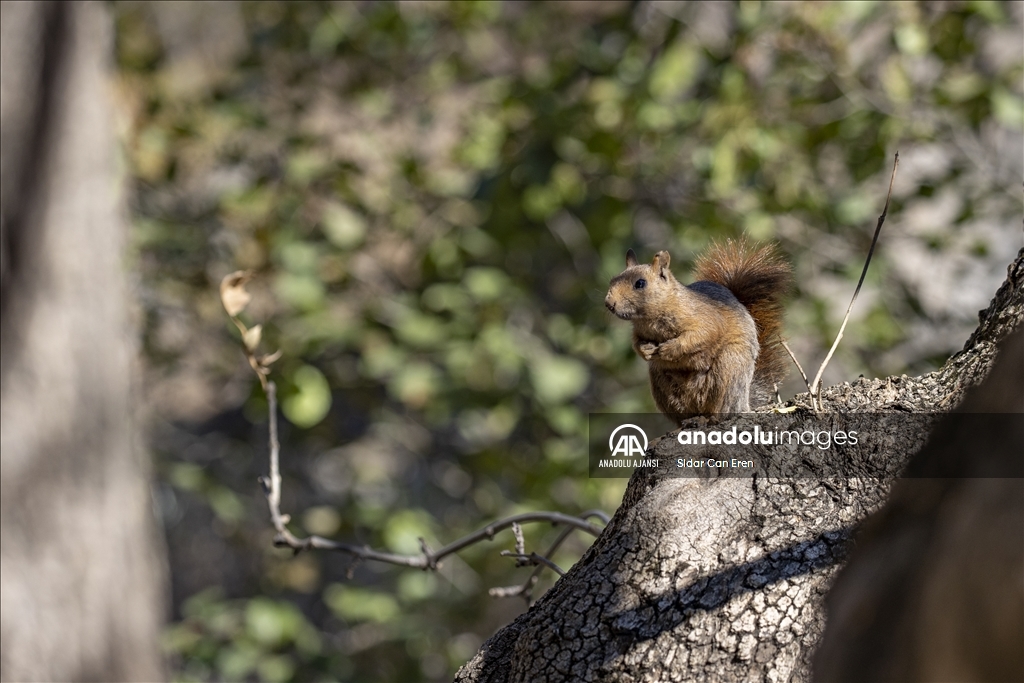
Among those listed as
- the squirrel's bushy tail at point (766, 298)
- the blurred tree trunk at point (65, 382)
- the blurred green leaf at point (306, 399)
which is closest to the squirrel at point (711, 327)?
the squirrel's bushy tail at point (766, 298)

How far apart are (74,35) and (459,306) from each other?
126 cm

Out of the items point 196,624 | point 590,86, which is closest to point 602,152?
point 590,86

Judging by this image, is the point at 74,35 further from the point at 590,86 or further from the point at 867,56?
the point at 867,56

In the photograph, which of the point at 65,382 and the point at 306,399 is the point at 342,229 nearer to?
the point at 306,399

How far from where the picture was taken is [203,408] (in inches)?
187

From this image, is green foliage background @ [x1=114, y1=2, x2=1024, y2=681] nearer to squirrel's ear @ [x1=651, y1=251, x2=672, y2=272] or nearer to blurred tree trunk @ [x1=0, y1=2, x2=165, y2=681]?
blurred tree trunk @ [x1=0, y1=2, x2=165, y2=681]

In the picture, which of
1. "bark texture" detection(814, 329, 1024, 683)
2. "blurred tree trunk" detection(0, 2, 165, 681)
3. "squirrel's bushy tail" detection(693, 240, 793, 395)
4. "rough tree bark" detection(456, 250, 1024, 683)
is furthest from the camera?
"blurred tree trunk" detection(0, 2, 165, 681)

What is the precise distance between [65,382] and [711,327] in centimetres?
183

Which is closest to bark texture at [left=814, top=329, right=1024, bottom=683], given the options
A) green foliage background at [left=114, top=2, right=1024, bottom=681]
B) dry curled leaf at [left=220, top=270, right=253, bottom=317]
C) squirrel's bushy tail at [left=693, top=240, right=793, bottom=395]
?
squirrel's bushy tail at [left=693, top=240, right=793, bottom=395]

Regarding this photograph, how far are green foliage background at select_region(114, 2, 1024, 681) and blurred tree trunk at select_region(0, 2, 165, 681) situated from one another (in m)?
0.36

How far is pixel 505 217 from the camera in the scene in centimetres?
248

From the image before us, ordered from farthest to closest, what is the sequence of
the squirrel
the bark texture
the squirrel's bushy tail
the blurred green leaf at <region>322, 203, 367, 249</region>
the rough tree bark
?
the blurred green leaf at <region>322, 203, 367, 249</region>, the squirrel's bushy tail, the squirrel, the rough tree bark, the bark texture

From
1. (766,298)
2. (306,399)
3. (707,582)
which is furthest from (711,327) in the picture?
(306,399)

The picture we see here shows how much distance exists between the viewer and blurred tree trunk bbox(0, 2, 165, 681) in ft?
7.12
